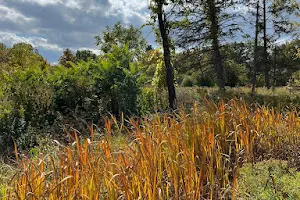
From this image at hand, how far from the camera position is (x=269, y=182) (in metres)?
2.10

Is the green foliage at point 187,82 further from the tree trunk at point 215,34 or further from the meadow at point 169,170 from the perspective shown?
the meadow at point 169,170

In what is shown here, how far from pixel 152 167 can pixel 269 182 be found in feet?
2.96

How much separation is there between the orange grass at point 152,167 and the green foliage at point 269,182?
0.09 metres

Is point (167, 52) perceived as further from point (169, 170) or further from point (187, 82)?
point (187, 82)

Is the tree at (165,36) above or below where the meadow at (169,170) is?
above

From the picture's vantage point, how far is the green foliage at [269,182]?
1.92 metres

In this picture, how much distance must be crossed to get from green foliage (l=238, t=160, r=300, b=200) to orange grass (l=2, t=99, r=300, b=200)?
0.29 ft

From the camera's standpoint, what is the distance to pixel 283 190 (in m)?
1.96

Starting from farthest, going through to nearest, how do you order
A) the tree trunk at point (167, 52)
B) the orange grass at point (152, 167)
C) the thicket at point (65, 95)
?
the tree trunk at point (167, 52) < the thicket at point (65, 95) < the orange grass at point (152, 167)

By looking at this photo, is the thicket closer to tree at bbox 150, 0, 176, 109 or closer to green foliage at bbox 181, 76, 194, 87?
tree at bbox 150, 0, 176, 109

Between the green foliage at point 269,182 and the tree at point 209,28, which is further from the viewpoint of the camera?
the tree at point 209,28

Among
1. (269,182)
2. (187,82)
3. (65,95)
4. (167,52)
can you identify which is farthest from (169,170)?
(187,82)

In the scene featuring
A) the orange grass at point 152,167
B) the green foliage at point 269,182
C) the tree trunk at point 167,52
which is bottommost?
the green foliage at point 269,182

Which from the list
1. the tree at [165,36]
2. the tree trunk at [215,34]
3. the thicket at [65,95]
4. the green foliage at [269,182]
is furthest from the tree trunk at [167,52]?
the green foliage at [269,182]
